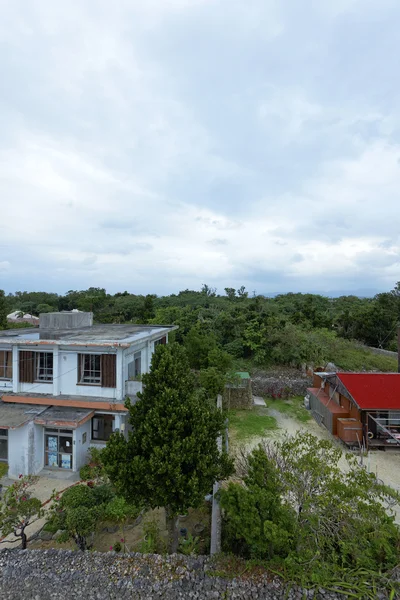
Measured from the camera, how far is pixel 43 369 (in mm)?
11617

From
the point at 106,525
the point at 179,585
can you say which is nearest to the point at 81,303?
the point at 106,525

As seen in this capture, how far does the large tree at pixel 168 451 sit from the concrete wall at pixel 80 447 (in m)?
5.28

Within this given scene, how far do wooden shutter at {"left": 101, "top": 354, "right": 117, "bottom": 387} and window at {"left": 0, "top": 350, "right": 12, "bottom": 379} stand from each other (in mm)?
3667

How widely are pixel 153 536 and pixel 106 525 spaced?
1669 mm

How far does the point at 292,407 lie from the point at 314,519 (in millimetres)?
10958

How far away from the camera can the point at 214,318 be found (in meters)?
25.5

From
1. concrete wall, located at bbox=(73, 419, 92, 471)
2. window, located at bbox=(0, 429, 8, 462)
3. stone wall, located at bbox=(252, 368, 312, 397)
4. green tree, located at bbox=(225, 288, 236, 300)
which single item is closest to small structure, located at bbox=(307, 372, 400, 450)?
stone wall, located at bbox=(252, 368, 312, 397)

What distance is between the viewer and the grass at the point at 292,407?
14500 millimetres

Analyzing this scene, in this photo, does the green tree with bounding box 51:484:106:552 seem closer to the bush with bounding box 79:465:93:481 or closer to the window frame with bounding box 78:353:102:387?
the bush with bounding box 79:465:93:481


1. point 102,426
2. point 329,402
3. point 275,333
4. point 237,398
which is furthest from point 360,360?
point 102,426

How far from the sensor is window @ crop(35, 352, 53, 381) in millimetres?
11570

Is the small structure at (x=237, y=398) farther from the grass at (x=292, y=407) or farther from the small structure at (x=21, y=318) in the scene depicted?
the small structure at (x=21, y=318)

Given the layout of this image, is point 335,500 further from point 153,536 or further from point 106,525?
point 106,525

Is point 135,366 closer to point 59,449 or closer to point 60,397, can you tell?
point 60,397
